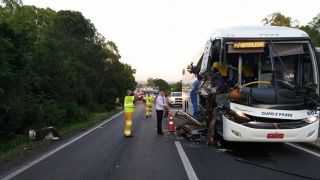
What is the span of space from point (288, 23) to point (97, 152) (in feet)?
102

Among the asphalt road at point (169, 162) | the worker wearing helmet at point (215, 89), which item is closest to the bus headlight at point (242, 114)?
the asphalt road at point (169, 162)

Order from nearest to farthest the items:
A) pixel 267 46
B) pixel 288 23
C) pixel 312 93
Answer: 1. pixel 312 93
2. pixel 267 46
3. pixel 288 23

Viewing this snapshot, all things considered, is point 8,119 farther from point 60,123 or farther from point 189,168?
point 189,168

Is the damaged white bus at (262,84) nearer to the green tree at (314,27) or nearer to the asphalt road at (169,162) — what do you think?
the asphalt road at (169,162)

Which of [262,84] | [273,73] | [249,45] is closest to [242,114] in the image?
[262,84]

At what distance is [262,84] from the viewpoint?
12.6 meters

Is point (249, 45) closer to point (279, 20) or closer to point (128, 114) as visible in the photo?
point (128, 114)

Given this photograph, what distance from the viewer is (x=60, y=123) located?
23.4 metres

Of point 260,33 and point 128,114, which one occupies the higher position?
point 260,33

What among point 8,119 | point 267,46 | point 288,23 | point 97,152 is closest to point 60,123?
point 8,119

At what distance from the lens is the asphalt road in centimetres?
943

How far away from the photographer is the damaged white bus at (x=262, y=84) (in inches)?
463

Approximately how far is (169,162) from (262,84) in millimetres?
3400

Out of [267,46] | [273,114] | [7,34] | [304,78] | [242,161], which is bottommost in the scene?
[242,161]
